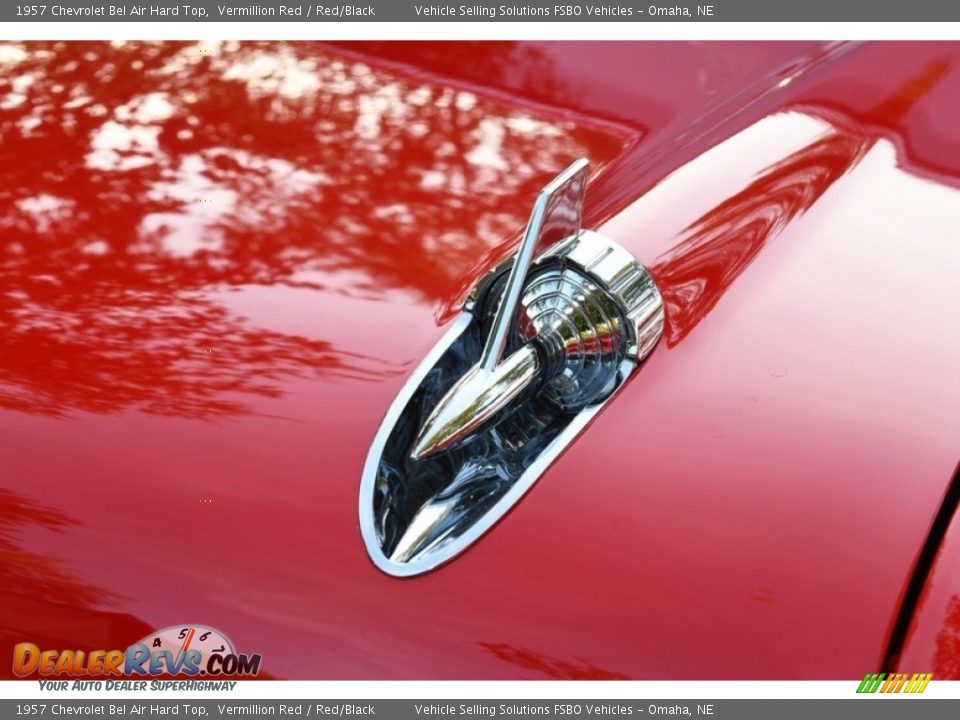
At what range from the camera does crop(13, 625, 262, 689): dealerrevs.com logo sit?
804 mm

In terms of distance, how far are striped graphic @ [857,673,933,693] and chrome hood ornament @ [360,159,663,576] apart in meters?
0.27

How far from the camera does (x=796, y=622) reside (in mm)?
778

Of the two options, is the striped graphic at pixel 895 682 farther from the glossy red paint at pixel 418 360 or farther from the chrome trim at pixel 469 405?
the chrome trim at pixel 469 405

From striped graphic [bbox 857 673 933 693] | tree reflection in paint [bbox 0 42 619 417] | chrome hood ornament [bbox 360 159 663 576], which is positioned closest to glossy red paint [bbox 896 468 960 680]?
striped graphic [bbox 857 673 933 693]

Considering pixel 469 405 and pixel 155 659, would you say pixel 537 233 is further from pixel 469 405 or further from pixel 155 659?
pixel 155 659

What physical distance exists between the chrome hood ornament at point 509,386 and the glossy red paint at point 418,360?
0.7 inches

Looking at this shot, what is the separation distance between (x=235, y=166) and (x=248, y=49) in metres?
0.25

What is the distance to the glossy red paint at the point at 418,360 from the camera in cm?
79

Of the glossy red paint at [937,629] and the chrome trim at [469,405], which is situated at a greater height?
the chrome trim at [469,405]

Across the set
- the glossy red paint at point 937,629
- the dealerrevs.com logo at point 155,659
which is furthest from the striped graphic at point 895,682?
the dealerrevs.com logo at point 155,659

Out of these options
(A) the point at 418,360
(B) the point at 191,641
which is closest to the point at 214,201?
(A) the point at 418,360

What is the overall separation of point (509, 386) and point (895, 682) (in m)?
0.35

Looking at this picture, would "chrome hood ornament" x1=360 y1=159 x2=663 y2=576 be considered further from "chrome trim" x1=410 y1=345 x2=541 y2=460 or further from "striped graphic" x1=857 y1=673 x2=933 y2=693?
"striped graphic" x1=857 y1=673 x2=933 y2=693

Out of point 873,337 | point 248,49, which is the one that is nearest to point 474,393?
point 873,337
